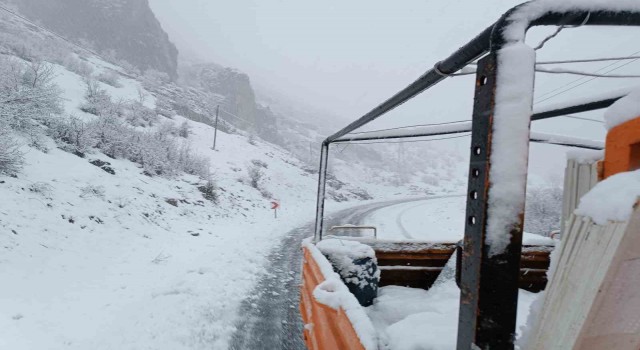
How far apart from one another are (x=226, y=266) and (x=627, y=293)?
7.31 meters

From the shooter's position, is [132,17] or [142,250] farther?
[132,17]

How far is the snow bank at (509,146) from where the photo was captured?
87cm

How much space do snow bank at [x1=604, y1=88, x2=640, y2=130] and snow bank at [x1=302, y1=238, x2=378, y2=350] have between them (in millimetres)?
1154

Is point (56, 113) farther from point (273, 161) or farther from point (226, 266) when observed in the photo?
point (273, 161)

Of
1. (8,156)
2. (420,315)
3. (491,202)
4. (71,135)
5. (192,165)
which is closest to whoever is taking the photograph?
(491,202)

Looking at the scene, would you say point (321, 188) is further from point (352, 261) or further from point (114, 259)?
point (114, 259)

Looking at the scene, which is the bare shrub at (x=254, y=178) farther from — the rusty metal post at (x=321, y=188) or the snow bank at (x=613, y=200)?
the snow bank at (x=613, y=200)

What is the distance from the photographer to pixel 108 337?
4277 millimetres

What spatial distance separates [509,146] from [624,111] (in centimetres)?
35

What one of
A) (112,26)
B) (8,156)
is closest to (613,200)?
(8,156)

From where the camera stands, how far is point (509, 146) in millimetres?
876

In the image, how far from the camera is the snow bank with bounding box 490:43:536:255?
34.2 inches

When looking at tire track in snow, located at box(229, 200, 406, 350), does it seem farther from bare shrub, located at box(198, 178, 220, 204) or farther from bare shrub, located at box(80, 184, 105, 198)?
bare shrub, located at box(198, 178, 220, 204)

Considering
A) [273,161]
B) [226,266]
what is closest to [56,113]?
[226,266]
